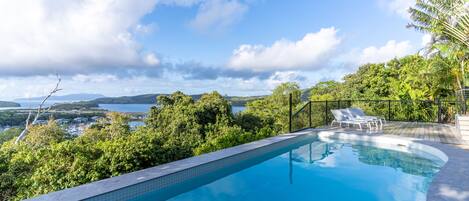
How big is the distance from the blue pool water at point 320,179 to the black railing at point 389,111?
8.54ft

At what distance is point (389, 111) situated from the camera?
41.7ft

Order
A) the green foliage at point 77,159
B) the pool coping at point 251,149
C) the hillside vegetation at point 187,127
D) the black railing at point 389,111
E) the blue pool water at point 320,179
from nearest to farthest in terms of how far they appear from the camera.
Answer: the pool coping at point 251,149
the green foliage at point 77,159
the blue pool water at point 320,179
the hillside vegetation at point 187,127
the black railing at point 389,111

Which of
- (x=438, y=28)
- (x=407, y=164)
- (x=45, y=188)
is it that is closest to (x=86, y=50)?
(x=45, y=188)

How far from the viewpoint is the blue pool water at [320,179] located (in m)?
4.59

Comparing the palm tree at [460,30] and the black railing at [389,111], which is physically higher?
the palm tree at [460,30]

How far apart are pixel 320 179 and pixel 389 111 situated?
8918 millimetres

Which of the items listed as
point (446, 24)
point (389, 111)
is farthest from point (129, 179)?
point (389, 111)

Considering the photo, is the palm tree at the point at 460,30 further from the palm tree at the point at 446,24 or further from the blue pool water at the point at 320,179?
the blue pool water at the point at 320,179

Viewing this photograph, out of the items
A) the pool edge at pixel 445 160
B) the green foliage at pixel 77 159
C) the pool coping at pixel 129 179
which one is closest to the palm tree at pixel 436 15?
the pool edge at pixel 445 160

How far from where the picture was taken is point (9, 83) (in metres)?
11.4

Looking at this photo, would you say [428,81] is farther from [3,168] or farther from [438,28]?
[3,168]

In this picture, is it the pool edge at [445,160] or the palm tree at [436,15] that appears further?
the palm tree at [436,15]

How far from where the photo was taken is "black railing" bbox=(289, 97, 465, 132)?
10.2m

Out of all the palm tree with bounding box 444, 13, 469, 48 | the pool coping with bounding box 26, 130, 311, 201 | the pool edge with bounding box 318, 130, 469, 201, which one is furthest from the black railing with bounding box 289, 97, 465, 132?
the pool coping with bounding box 26, 130, 311, 201
